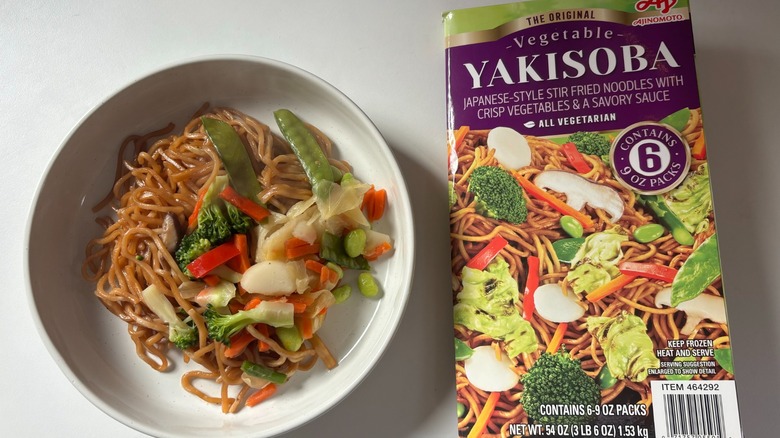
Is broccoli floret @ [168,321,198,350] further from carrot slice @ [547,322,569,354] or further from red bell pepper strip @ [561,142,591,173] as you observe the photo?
red bell pepper strip @ [561,142,591,173]

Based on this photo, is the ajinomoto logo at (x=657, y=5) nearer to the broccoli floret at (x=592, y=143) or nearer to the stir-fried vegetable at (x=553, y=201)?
the broccoli floret at (x=592, y=143)

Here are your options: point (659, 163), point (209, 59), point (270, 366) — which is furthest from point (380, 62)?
point (270, 366)

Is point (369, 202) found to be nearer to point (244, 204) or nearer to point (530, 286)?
point (244, 204)

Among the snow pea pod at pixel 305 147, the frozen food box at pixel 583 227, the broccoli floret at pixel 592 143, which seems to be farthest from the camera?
the snow pea pod at pixel 305 147

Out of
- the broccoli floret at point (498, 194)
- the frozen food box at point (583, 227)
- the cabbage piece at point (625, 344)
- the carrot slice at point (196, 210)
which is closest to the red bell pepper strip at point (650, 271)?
the frozen food box at point (583, 227)

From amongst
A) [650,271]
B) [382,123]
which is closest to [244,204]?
[382,123]
